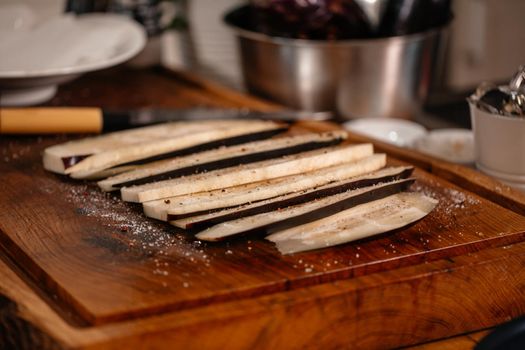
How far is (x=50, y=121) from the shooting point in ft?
6.45

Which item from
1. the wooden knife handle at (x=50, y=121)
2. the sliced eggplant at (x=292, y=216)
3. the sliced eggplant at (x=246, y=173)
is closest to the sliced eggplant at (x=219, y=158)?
the sliced eggplant at (x=246, y=173)

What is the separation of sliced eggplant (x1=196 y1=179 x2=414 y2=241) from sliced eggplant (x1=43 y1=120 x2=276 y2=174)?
0.49 m

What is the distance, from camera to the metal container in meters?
2.24

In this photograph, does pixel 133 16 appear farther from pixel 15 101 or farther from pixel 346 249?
pixel 346 249

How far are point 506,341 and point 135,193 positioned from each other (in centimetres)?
71

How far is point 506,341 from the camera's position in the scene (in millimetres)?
1070

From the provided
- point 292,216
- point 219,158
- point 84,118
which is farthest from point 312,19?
point 292,216

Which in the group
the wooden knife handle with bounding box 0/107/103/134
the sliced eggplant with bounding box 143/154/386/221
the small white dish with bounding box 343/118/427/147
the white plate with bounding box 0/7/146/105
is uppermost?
the white plate with bounding box 0/7/146/105

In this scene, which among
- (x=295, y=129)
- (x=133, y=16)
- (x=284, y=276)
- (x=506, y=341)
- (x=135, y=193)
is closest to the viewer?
(x=506, y=341)

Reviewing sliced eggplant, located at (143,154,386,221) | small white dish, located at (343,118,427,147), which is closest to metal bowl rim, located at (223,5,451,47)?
small white dish, located at (343,118,427,147)

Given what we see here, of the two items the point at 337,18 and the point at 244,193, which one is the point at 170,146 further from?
the point at 337,18

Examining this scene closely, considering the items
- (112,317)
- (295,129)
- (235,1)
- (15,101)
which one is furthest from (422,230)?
(235,1)

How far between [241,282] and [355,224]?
0.78 ft

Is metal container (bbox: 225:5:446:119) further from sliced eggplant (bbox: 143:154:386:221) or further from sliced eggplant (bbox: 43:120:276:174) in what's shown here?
sliced eggplant (bbox: 143:154:386:221)
